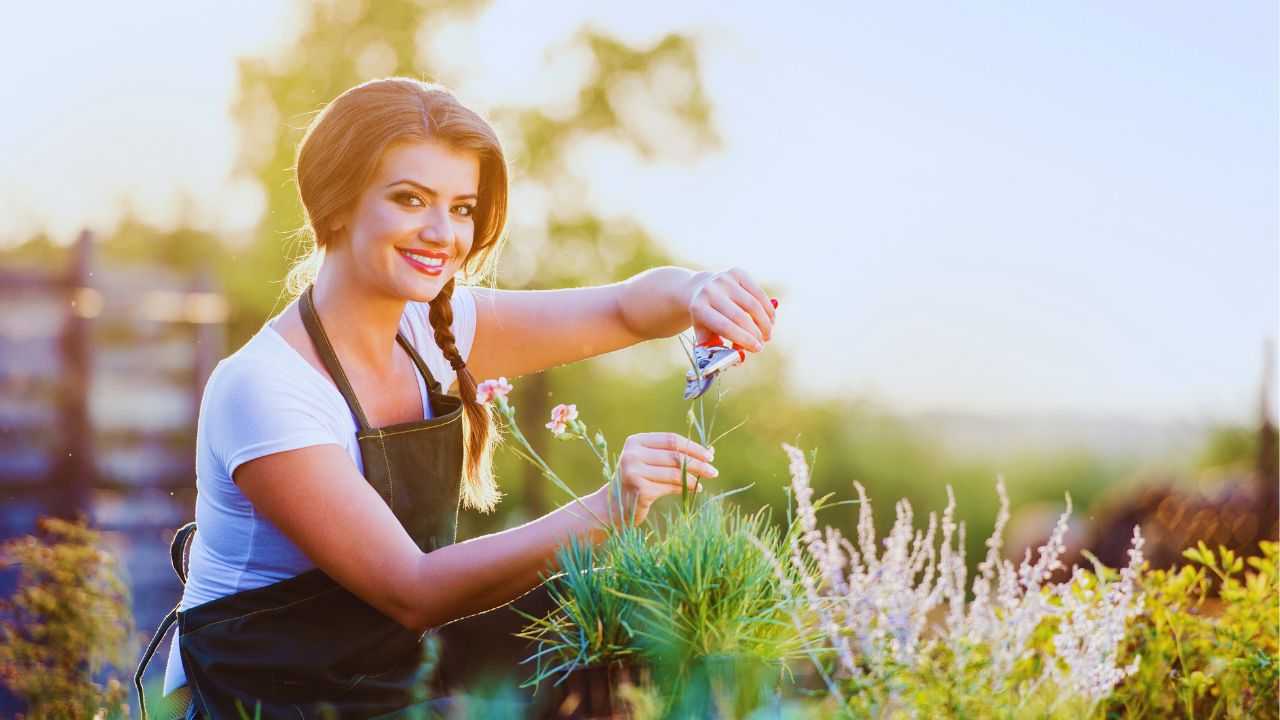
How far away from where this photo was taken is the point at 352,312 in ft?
8.23

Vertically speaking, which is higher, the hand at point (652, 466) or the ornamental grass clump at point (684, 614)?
the hand at point (652, 466)

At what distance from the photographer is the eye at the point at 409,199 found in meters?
2.40

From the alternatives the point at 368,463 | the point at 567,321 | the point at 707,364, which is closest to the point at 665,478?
the point at 707,364

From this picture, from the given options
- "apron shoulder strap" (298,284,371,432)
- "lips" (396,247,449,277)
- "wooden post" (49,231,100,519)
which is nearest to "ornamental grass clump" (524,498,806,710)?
"apron shoulder strap" (298,284,371,432)

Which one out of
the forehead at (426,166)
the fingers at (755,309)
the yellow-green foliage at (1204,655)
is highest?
the forehead at (426,166)

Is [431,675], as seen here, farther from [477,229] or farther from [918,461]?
[918,461]

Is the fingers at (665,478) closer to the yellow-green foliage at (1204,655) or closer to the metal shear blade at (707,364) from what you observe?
the metal shear blade at (707,364)

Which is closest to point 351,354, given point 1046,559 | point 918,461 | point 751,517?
point 751,517

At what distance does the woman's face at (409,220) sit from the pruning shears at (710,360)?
56cm

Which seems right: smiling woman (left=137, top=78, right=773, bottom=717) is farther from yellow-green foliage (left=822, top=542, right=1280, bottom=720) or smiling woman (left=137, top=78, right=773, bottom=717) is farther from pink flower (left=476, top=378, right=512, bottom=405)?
yellow-green foliage (left=822, top=542, right=1280, bottom=720)

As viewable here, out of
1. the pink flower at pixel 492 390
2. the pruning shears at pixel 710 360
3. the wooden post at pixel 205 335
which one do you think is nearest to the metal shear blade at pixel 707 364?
the pruning shears at pixel 710 360

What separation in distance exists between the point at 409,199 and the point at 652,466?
82 centimetres

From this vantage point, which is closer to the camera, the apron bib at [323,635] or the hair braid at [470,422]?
the apron bib at [323,635]

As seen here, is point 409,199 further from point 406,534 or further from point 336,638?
point 336,638
